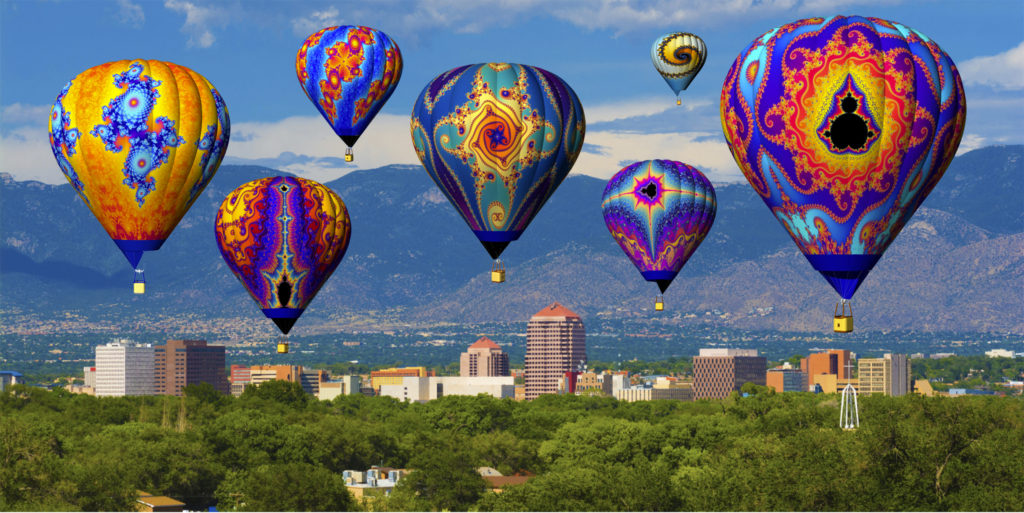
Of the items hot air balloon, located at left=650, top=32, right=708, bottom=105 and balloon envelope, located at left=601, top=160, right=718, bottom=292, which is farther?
hot air balloon, located at left=650, top=32, right=708, bottom=105

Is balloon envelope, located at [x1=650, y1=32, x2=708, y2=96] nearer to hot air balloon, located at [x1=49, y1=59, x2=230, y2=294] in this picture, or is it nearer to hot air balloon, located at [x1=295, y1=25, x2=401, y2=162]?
hot air balloon, located at [x1=295, y1=25, x2=401, y2=162]

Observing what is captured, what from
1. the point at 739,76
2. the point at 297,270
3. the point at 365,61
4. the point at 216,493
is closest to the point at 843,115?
the point at 739,76

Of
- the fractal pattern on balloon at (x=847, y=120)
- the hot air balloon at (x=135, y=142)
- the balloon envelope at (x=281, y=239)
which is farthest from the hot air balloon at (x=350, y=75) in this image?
the fractal pattern on balloon at (x=847, y=120)

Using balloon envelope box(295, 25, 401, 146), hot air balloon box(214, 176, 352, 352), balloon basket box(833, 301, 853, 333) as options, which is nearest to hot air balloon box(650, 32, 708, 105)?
balloon envelope box(295, 25, 401, 146)

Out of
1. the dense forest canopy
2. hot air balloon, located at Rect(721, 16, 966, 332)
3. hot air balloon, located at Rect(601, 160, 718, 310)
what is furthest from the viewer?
the dense forest canopy

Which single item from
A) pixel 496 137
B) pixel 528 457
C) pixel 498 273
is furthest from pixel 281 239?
pixel 528 457

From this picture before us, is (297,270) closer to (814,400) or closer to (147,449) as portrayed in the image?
(147,449)

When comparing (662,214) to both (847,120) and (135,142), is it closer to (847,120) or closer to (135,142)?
(135,142)
